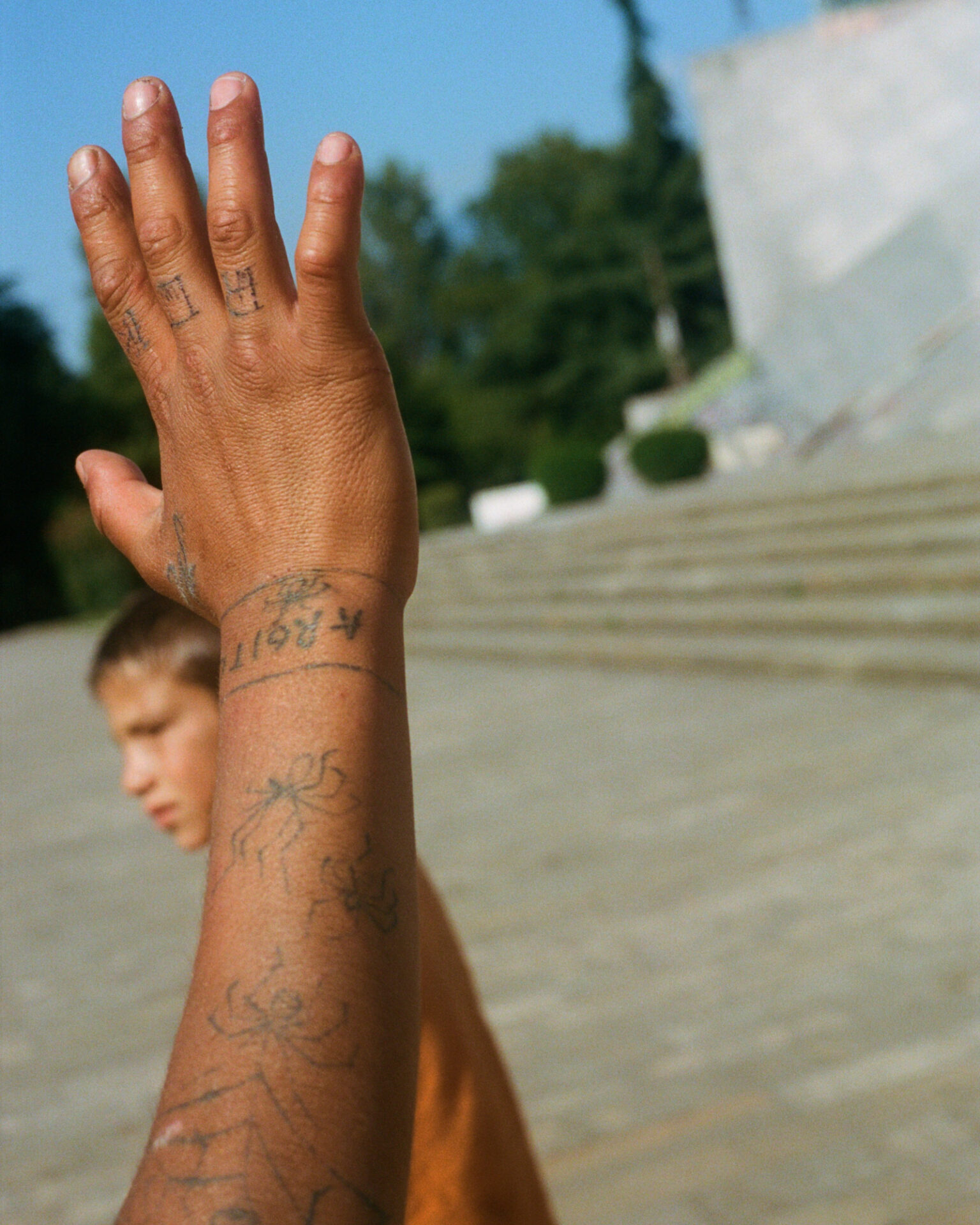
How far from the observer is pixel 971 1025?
324 cm

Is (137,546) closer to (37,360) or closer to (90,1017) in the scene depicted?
(90,1017)

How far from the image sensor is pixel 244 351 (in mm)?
737

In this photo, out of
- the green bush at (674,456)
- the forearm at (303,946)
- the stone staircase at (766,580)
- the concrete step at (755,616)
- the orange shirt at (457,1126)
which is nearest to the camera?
the forearm at (303,946)

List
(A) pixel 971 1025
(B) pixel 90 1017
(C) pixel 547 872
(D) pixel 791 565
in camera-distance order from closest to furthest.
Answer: (A) pixel 971 1025 < (B) pixel 90 1017 < (C) pixel 547 872 < (D) pixel 791 565

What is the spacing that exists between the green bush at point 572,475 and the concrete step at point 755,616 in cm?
964

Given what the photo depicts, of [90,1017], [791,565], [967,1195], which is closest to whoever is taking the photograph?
[967,1195]

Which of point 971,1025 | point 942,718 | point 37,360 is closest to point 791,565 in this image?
point 942,718

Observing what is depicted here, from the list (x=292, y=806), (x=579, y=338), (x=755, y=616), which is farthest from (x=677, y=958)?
(x=579, y=338)

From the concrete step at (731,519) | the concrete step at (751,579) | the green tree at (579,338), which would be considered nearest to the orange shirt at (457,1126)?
the concrete step at (751,579)

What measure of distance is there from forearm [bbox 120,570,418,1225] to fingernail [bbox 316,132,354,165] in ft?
0.79

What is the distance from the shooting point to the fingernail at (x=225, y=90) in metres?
0.73

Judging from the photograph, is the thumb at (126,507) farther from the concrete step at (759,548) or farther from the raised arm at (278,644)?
the concrete step at (759,548)

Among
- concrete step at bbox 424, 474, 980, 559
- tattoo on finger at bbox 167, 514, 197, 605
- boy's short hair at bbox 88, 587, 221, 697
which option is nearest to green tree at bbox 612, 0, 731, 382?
concrete step at bbox 424, 474, 980, 559

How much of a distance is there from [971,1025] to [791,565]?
5.89m
